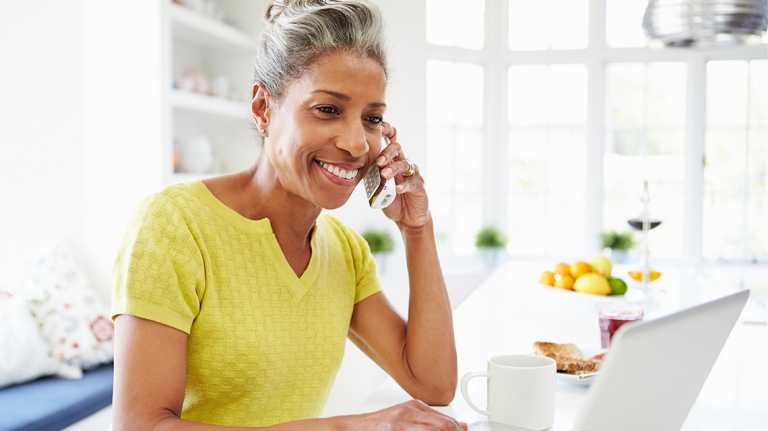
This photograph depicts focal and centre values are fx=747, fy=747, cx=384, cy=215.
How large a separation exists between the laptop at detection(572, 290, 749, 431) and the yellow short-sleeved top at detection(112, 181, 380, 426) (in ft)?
1.98

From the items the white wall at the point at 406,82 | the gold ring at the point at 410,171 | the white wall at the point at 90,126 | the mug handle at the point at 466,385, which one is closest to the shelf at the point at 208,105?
the white wall at the point at 90,126

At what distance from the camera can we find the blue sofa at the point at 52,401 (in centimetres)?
239

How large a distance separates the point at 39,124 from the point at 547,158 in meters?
3.66

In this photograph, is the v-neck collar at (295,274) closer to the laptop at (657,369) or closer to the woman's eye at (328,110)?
the woman's eye at (328,110)

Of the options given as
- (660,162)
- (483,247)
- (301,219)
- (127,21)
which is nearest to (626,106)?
(660,162)

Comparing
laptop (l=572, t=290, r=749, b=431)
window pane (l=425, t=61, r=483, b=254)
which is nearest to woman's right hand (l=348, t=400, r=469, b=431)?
laptop (l=572, t=290, r=749, b=431)

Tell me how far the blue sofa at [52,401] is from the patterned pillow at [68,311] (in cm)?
10

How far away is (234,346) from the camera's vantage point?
1.19m

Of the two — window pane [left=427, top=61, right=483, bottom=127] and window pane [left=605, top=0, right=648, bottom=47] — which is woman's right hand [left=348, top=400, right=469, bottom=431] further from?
window pane [left=605, top=0, right=648, bottom=47]

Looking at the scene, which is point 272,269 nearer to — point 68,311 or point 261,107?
point 261,107

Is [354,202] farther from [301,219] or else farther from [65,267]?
[301,219]

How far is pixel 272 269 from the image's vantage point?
1.29m

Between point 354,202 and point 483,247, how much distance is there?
1.15 m

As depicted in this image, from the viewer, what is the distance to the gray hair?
121 cm
